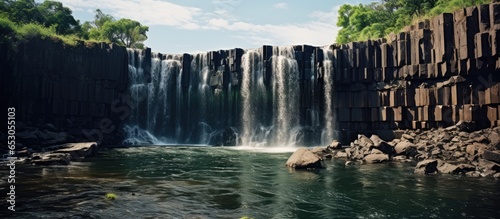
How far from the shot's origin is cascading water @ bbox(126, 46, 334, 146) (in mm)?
40062

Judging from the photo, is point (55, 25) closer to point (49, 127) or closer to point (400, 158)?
point (49, 127)

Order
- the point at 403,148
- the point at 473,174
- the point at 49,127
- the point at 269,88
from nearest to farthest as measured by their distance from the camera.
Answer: the point at 473,174
the point at 403,148
the point at 49,127
the point at 269,88

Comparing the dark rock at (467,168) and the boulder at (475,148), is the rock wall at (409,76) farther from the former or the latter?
the dark rock at (467,168)

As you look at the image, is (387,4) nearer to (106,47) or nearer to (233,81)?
(233,81)

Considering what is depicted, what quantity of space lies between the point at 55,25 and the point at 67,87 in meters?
9.69

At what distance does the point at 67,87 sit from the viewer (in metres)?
37.8

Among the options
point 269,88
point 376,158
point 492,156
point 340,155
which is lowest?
point 340,155

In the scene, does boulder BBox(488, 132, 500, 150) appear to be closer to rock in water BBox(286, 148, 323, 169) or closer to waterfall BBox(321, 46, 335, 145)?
rock in water BBox(286, 148, 323, 169)

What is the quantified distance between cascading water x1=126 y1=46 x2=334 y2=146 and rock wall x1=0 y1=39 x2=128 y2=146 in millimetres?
2681

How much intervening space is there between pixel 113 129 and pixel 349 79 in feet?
94.6

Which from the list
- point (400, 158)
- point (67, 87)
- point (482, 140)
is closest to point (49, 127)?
point (67, 87)

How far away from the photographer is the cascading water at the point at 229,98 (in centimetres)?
4006

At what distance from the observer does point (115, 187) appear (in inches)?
544

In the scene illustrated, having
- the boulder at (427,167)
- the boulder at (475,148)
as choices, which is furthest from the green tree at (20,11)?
the boulder at (475,148)
